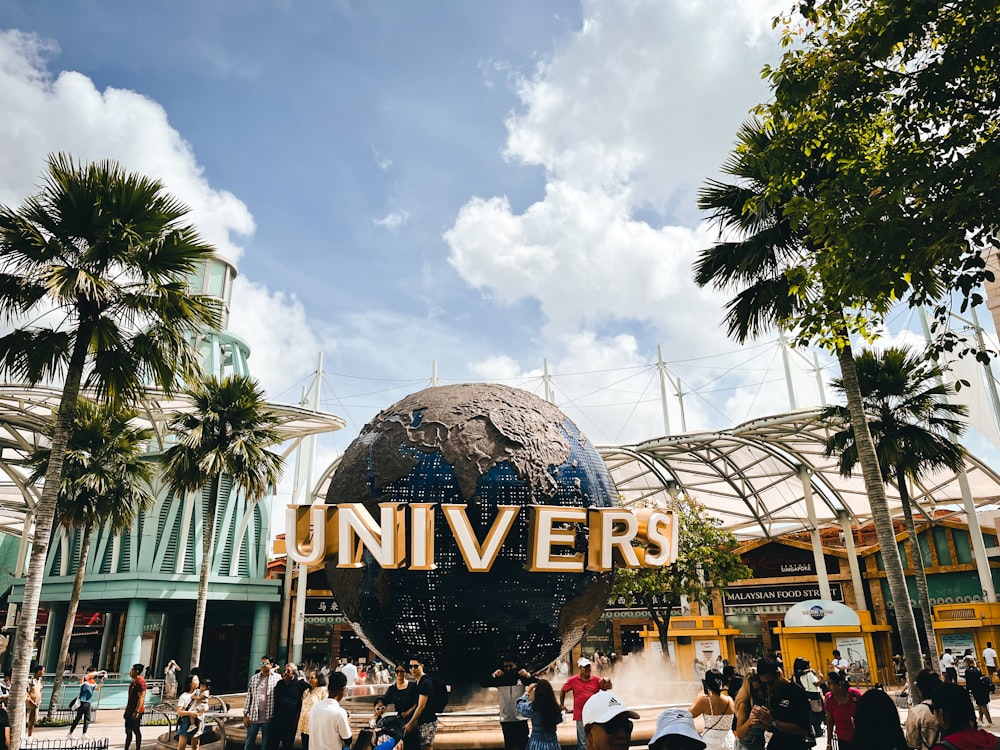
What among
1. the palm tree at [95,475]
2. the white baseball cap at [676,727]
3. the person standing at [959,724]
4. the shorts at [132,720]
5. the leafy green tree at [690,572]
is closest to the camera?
the white baseball cap at [676,727]

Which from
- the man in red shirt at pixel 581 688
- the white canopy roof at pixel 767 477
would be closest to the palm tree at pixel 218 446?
the white canopy roof at pixel 767 477

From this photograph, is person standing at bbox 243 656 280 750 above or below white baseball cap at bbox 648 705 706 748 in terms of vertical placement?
below

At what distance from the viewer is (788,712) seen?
20.2 ft

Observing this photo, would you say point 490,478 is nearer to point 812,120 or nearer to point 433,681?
point 433,681

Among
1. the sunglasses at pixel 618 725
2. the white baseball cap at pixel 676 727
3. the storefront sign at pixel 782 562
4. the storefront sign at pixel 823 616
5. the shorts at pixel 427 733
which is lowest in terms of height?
the shorts at pixel 427 733

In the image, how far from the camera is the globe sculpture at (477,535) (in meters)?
9.61

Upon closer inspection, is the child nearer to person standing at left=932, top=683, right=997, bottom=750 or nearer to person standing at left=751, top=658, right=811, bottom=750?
person standing at left=751, top=658, right=811, bottom=750

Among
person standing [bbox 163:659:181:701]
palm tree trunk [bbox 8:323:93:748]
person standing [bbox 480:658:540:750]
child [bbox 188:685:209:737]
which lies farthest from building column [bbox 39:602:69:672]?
person standing [bbox 480:658:540:750]

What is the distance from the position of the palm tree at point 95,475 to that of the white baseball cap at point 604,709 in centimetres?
2024

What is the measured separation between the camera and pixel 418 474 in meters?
10.2

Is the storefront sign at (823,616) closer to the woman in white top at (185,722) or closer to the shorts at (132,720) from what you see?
the woman in white top at (185,722)

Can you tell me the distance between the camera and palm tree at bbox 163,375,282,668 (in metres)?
21.5

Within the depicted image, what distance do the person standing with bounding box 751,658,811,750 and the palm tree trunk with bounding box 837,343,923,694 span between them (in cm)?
645

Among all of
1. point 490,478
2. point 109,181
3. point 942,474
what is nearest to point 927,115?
point 490,478
